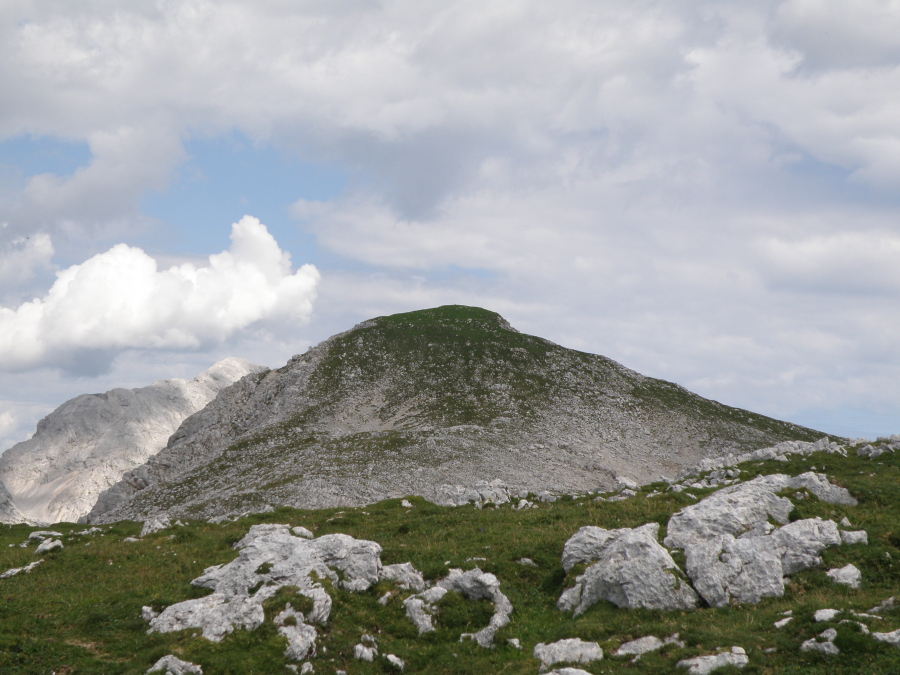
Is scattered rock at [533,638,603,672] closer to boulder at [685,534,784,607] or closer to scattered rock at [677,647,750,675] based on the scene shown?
scattered rock at [677,647,750,675]

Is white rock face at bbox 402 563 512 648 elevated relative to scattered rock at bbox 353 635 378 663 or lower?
elevated

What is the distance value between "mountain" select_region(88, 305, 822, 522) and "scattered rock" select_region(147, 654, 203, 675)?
125 ft

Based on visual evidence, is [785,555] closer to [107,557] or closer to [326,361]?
[107,557]

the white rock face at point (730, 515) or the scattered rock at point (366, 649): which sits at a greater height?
the white rock face at point (730, 515)

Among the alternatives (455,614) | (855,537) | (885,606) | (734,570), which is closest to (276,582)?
(455,614)

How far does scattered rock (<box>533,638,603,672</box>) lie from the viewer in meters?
20.1

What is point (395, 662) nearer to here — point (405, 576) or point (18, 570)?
point (405, 576)

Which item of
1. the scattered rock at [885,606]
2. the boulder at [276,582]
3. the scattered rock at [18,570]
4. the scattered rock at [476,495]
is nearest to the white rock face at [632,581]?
the scattered rock at [885,606]

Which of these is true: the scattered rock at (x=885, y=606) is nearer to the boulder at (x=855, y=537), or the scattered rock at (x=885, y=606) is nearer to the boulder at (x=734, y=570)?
the boulder at (x=734, y=570)

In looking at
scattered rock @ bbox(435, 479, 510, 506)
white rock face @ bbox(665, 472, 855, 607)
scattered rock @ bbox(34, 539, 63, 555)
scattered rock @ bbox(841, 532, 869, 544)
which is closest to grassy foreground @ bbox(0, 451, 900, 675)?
scattered rock @ bbox(841, 532, 869, 544)

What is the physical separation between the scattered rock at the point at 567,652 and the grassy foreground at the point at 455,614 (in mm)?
431

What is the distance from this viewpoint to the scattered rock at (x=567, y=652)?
20.1m

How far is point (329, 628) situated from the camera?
23484mm

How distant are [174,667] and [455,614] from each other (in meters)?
10.5
